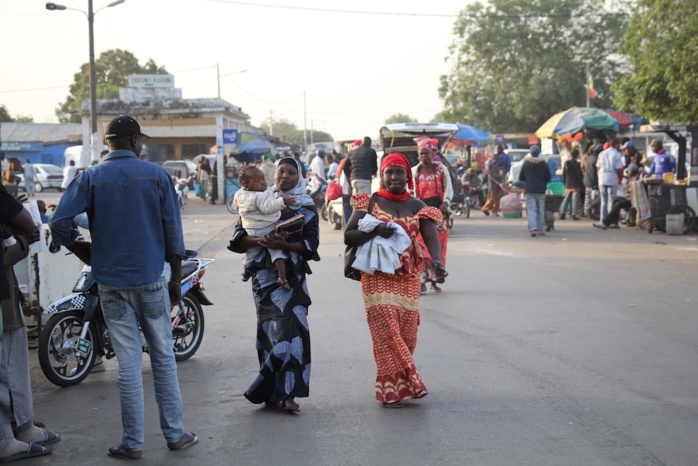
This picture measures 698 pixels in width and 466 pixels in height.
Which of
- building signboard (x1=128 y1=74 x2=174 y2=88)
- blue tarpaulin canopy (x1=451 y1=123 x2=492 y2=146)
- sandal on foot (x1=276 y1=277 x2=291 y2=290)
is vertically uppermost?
building signboard (x1=128 y1=74 x2=174 y2=88)

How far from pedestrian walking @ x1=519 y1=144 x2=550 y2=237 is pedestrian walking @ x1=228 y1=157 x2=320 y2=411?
11.6 metres

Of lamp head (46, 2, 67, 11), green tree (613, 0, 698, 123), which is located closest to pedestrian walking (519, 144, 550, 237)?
green tree (613, 0, 698, 123)

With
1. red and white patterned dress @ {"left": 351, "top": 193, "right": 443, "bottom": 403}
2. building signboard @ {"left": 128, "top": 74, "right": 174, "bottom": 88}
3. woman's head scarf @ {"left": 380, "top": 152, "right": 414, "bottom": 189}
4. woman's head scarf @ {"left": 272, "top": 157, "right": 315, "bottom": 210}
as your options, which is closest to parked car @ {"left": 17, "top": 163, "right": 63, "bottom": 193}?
building signboard @ {"left": 128, "top": 74, "right": 174, "bottom": 88}

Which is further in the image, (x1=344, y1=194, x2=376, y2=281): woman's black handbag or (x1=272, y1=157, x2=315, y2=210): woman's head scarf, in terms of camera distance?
(x1=344, y1=194, x2=376, y2=281): woman's black handbag

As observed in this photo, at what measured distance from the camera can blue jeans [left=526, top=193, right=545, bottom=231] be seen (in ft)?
53.9

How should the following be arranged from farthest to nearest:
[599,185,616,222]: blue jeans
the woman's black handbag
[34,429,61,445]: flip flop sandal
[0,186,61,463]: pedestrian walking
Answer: [599,185,616,222]: blue jeans, the woman's black handbag, [34,429,61,445]: flip flop sandal, [0,186,61,463]: pedestrian walking

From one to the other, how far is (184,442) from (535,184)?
42.3 feet

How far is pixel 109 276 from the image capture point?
4254mm

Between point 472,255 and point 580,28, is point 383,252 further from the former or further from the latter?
point 580,28

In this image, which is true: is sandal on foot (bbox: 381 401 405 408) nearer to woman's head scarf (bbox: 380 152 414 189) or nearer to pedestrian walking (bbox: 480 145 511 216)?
woman's head scarf (bbox: 380 152 414 189)

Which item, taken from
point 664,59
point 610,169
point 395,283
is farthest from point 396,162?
point 610,169

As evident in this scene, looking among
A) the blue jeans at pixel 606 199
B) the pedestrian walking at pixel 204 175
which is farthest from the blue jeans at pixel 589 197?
the pedestrian walking at pixel 204 175

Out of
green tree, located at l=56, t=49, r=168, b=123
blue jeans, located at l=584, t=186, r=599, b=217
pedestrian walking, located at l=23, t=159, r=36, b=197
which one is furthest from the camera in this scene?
Answer: green tree, located at l=56, t=49, r=168, b=123

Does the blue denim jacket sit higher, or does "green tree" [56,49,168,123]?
"green tree" [56,49,168,123]
